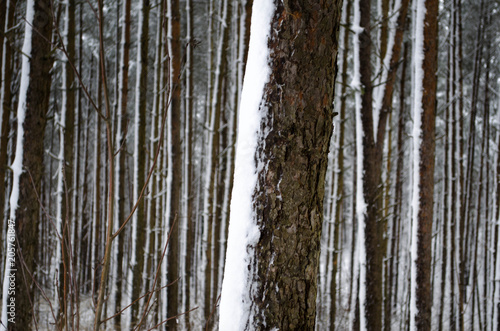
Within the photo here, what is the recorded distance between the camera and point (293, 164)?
4.78 feet

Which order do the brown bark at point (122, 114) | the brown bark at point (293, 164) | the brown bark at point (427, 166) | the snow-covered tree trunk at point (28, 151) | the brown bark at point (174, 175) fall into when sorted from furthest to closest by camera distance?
the brown bark at point (122, 114) < the brown bark at point (174, 175) < the brown bark at point (427, 166) < the snow-covered tree trunk at point (28, 151) < the brown bark at point (293, 164)

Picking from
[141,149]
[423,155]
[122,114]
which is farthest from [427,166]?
[122,114]

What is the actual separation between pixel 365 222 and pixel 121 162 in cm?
430

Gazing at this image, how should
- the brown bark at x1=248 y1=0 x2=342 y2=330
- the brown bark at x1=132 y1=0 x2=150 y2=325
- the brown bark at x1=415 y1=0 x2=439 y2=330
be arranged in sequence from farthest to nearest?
1. the brown bark at x1=132 y1=0 x2=150 y2=325
2. the brown bark at x1=415 y1=0 x2=439 y2=330
3. the brown bark at x1=248 y1=0 x2=342 y2=330

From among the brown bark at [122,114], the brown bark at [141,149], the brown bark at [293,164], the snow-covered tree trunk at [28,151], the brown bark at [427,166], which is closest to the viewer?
the brown bark at [293,164]

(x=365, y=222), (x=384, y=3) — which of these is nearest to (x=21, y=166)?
(x=365, y=222)

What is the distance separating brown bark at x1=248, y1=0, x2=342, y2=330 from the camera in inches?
55.8

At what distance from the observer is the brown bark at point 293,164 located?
142 centimetres

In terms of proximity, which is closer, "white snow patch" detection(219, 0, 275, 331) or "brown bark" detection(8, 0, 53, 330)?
"white snow patch" detection(219, 0, 275, 331)

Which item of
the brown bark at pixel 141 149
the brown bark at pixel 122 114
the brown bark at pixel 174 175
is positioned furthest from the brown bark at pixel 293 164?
the brown bark at pixel 122 114

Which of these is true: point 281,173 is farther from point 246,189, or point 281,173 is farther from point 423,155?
point 423,155

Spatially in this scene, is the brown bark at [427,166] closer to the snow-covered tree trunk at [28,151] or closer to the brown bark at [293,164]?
the brown bark at [293,164]

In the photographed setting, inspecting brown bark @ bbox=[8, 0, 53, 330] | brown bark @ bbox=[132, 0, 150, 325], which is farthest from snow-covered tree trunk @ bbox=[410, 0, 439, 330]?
brown bark @ bbox=[8, 0, 53, 330]

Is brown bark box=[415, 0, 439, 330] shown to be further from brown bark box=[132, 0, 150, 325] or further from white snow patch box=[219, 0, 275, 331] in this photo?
brown bark box=[132, 0, 150, 325]
